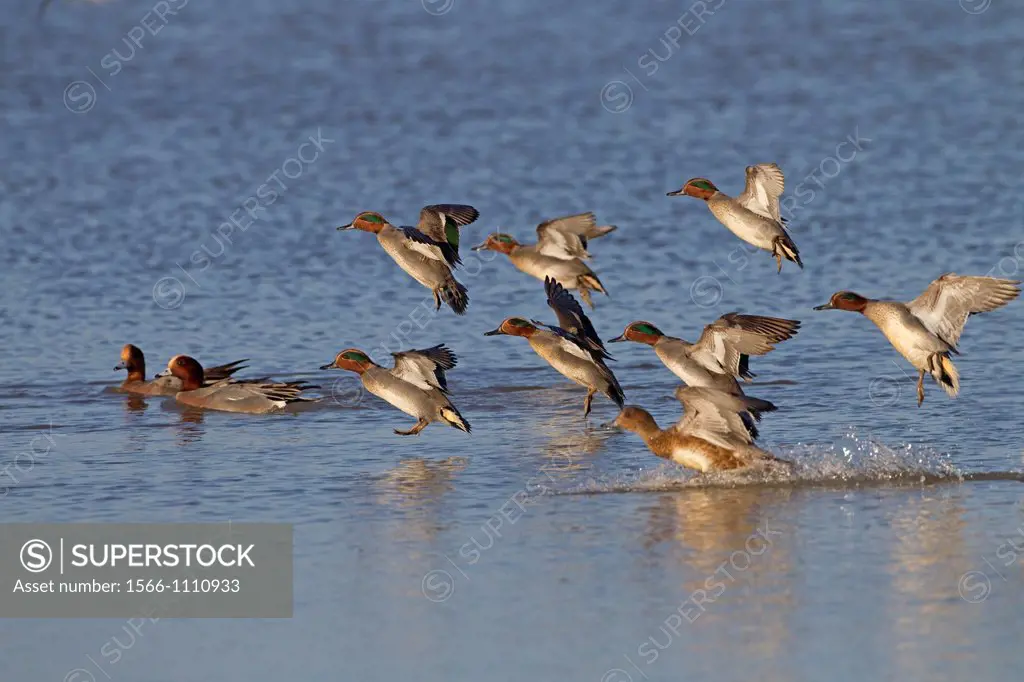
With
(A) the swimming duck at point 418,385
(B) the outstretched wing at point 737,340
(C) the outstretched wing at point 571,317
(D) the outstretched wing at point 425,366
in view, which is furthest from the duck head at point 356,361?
(B) the outstretched wing at point 737,340

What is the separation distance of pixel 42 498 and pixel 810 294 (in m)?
8.09

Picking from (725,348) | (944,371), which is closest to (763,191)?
(725,348)

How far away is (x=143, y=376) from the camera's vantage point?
585 inches

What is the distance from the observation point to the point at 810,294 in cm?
1680

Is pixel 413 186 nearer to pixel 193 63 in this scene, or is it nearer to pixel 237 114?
pixel 237 114

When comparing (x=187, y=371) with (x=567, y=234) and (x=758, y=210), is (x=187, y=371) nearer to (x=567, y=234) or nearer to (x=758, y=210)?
(x=567, y=234)

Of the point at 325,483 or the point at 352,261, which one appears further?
the point at 352,261

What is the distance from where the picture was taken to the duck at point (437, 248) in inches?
569

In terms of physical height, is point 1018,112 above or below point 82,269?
above

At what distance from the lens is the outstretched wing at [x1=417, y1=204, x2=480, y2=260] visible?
1448 centimetres

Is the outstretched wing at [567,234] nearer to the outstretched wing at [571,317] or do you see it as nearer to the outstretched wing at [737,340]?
the outstretched wing at [571,317]

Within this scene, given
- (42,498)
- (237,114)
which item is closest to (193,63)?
(237,114)

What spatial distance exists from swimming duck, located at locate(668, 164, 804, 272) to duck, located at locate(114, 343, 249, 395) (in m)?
3.72

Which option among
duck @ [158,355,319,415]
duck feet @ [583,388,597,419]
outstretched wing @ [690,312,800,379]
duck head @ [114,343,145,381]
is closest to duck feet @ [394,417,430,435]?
duck feet @ [583,388,597,419]
